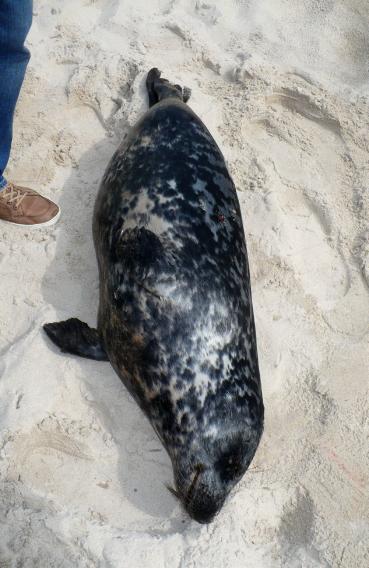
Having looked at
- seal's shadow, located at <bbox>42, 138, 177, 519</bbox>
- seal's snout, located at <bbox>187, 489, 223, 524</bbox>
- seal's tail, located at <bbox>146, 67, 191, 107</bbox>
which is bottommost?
seal's shadow, located at <bbox>42, 138, 177, 519</bbox>

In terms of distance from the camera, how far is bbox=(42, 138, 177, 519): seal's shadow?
9.21 ft

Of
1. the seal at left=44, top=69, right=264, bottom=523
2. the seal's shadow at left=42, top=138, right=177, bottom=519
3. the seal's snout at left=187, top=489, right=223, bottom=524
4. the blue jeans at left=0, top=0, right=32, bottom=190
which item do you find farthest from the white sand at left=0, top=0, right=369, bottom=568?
the blue jeans at left=0, top=0, right=32, bottom=190

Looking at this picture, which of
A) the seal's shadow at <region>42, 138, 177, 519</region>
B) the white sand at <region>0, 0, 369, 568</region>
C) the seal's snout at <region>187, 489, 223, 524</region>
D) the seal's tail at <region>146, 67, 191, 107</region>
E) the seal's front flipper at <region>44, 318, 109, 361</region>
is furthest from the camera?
the seal's tail at <region>146, 67, 191, 107</region>

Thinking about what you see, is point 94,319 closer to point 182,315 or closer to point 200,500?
point 182,315

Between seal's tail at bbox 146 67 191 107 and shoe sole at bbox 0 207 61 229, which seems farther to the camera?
seal's tail at bbox 146 67 191 107

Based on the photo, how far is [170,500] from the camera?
9.05 ft

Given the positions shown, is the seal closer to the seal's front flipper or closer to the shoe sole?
the seal's front flipper

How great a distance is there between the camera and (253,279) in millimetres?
3305

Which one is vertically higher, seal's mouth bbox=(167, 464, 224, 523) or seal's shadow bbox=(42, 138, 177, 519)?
seal's mouth bbox=(167, 464, 224, 523)

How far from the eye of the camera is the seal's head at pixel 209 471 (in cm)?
252

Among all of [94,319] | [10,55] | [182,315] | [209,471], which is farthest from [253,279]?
[10,55]

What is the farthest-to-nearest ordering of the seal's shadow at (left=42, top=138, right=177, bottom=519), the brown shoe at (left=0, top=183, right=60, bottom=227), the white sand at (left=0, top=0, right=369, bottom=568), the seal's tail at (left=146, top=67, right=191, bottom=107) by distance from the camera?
the seal's tail at (left=146, top=67, right=191, bottom=107) < the brown shoe at (left=0, top=183, right=60, bottom=227) < the seal's shadow at (left=42, top=138, right=177, bottom=519) < the white sand at (left=0, top=0, right=369, bottom=568)

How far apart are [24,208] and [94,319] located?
804 mm

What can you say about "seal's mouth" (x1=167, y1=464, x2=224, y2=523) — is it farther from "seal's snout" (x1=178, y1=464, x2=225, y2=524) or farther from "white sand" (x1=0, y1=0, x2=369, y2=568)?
"white sand" (x1=0, y1=0, x2=369, y2=568)
